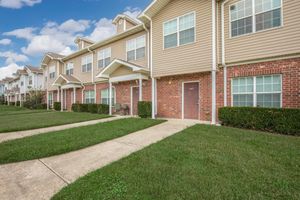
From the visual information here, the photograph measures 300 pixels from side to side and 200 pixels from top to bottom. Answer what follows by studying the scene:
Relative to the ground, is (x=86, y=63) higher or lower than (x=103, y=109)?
higher

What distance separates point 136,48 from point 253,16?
7.96m

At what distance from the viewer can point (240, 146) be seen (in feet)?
17.1

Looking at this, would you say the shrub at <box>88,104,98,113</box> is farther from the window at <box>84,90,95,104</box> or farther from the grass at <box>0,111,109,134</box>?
the grass at <box>0,111,109,134</box>

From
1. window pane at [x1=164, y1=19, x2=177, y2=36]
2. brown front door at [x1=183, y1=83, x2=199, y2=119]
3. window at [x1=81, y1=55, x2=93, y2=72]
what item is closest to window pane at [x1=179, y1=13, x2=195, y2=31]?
window pane at [x1=164, y1=19, x2=177, y2=36]

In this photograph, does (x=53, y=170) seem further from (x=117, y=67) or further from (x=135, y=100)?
(x=117, y=67)

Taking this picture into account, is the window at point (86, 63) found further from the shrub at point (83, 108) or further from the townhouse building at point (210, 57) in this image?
the townhouse building at point (210, 57)

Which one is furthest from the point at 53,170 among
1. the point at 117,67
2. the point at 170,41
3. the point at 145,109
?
the point at 117,67

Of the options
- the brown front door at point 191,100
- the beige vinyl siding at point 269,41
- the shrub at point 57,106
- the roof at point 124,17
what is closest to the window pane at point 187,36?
the beige vinyl siding at point 269,41

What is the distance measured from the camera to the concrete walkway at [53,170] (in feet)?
10.4

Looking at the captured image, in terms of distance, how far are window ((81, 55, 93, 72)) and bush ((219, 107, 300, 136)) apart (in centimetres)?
1413

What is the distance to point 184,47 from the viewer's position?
33.0 feet

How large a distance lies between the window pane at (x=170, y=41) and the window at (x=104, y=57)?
6830 mm

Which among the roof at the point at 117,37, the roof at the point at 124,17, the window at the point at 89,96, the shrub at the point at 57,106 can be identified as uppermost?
the roof at the point at 124,17

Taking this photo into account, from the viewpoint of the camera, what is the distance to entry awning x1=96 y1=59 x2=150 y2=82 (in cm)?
1177
